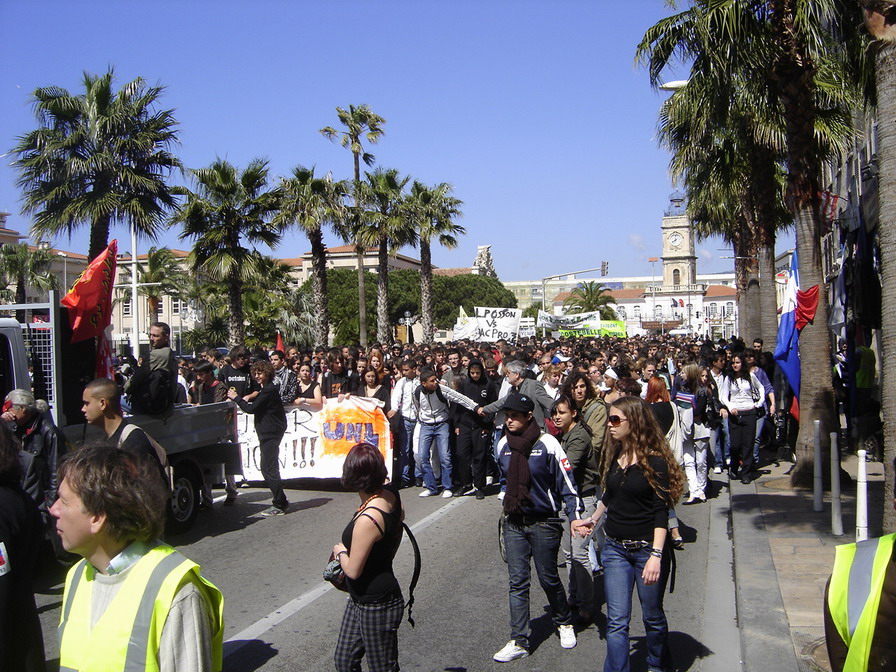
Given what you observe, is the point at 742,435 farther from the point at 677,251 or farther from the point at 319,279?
the point at 677,251

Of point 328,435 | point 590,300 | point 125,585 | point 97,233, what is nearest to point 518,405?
point 125,585

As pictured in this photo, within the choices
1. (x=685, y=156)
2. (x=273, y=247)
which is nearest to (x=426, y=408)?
(x=685, y=156)

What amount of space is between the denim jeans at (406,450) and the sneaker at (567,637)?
251 inches

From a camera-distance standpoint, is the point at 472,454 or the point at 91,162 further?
the point at 91,162

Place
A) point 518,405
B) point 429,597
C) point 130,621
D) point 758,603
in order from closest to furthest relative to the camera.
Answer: point 130,621 < point 518,405 < point 758,603 < point 429,597

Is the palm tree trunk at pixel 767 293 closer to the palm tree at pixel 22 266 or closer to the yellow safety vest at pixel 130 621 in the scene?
the yellow safety vest at pixel 130 621

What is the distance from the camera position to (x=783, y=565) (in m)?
7.35

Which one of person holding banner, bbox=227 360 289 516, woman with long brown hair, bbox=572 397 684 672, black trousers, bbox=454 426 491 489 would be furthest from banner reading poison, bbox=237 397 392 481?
woman with long brown hair, bbox=572 397 684 672

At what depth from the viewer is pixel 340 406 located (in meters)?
12.0

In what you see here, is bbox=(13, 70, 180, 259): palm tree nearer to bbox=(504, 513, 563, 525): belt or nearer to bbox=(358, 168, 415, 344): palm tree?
bbox=(358, 168, 415, 344): palm tree

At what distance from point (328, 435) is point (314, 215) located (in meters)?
18.6

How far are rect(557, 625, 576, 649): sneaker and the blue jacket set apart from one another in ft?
2.55

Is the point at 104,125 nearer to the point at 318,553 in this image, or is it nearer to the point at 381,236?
the point at 381,236

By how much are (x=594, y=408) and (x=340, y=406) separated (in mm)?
5475
